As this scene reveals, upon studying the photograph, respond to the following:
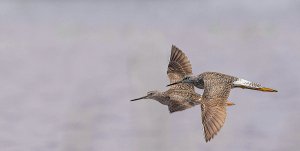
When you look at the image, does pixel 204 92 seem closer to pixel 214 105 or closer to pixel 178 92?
pixel 214 105

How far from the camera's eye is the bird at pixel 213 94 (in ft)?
66.3

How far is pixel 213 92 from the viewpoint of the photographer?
21.8 m

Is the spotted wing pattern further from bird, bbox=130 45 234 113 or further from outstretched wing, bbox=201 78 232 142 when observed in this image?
outstretched wing, bbox=201 78 232 142

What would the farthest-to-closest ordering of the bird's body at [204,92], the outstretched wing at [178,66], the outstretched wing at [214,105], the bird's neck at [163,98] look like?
the outstretched wing at [178,66] → the bird's neck at [163,98] → the bird's body at [204,92] → the outstretched wing at [214,105]

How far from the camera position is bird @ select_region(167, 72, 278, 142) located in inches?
796

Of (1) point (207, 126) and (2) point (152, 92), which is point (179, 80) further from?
(1) point (207, 126)

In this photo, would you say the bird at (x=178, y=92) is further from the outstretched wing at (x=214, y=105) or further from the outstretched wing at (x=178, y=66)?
the outstretched wing at (x=214, y=105)

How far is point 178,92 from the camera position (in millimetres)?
23875

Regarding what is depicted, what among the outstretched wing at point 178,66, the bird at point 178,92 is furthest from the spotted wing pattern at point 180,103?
the outstretched wing at point 178,66

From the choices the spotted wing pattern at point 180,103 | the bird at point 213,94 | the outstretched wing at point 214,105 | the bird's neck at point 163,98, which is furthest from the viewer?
the bird's neck at point 163,98

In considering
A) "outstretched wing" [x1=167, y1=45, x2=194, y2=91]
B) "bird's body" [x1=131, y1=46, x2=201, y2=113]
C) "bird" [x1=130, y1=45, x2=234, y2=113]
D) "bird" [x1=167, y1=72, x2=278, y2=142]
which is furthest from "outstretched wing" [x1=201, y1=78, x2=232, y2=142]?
"outstretched wing" [x1=167, y1=45, x2=194, y2=91]

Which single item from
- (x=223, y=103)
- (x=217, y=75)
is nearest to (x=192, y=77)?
(x=217, y=75)

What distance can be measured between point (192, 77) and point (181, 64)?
5.96 ft

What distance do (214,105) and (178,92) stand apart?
301 centimetres
